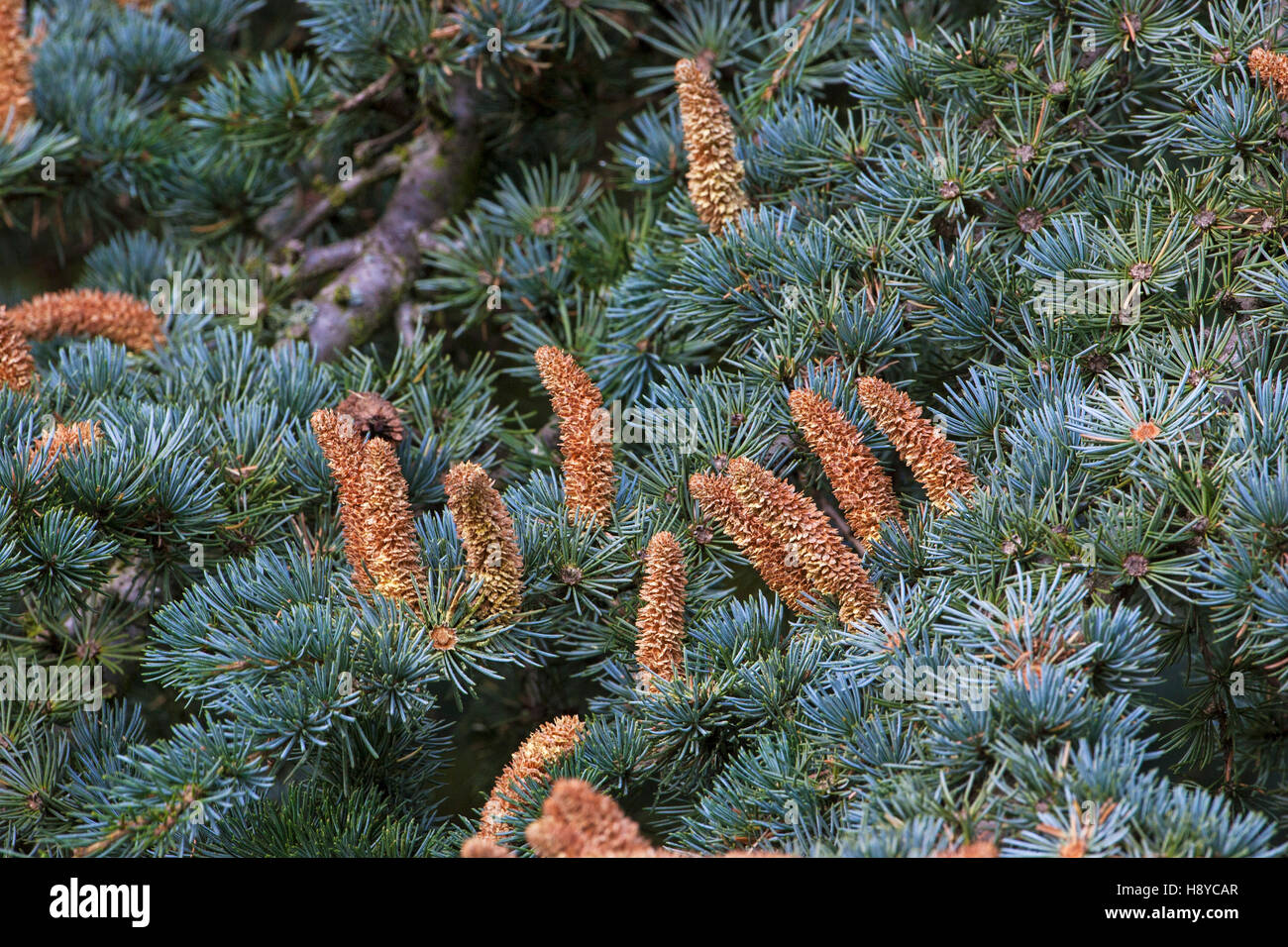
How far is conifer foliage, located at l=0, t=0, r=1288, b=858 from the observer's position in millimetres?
843

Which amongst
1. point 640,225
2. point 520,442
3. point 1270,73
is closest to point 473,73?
point 640,225

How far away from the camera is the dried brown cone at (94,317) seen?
1.43 meters

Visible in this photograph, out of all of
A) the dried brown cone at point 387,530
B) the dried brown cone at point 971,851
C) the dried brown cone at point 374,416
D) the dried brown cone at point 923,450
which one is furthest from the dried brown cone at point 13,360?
the dried brown cone at point 971,851

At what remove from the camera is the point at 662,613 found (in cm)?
98

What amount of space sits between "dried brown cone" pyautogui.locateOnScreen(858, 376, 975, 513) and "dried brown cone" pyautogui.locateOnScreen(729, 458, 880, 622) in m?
0.11

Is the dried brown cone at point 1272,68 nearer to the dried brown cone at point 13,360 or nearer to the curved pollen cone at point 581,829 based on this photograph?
the curved pollen cone at point 581,829

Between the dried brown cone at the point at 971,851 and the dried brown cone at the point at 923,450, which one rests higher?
the dried brown cone at the point at 923,450

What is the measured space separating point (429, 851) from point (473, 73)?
1106 mm

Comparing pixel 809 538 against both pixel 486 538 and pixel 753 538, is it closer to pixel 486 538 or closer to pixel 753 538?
pixel 753 538

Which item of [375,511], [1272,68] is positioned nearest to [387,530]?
[375,511]

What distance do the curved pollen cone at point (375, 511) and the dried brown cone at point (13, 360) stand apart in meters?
0.45

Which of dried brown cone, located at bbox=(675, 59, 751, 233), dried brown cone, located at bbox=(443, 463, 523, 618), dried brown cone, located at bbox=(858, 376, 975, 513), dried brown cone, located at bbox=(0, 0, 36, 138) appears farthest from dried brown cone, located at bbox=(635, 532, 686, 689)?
dried brown cone, located at bbox=(0, 0, 36, 138)
